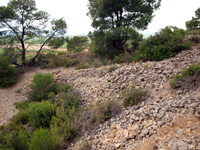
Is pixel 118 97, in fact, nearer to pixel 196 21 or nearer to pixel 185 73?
pixel 185 73

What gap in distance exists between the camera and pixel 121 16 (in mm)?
11148

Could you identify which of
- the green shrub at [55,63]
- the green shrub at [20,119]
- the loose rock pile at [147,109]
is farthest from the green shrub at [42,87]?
the green shrub at [55,63]

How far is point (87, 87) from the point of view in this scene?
259 inches

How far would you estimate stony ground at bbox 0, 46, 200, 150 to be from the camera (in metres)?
2.69

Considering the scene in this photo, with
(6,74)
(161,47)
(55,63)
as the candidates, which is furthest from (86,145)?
(55,63)

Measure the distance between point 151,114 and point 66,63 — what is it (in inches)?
350

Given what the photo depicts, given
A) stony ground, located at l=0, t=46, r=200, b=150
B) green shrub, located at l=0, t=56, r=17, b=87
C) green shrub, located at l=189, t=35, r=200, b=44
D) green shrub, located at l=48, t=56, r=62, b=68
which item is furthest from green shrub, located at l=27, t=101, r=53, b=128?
green shrub, located at l=189, t=35, r=200, b=44

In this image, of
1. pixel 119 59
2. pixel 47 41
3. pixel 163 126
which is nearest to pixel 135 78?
pixel 163 126

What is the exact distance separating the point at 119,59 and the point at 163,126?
6573mm

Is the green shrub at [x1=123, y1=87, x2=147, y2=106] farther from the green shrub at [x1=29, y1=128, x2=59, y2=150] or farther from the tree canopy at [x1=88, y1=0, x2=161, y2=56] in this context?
the tree canopy at [x1=88, y1=0, x2=161, y2=56]

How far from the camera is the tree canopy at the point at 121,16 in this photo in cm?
1019

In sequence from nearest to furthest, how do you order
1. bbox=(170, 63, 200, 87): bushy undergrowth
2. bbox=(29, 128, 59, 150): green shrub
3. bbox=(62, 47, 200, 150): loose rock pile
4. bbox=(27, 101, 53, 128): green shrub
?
bbox=(62, 47, 200, 150): loose rock pile
bbox=(29, 128, 59, 150): green shrub
bbox=(170, 63, 200, 87): bushy undergrowth
bbox=(27, 101, 53, 128): green shrub

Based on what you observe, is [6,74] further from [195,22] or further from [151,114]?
[195,22]

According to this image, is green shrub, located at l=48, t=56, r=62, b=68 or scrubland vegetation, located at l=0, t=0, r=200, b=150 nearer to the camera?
scrubland vegetation, located at l=0, t=0, r=200, b=150
